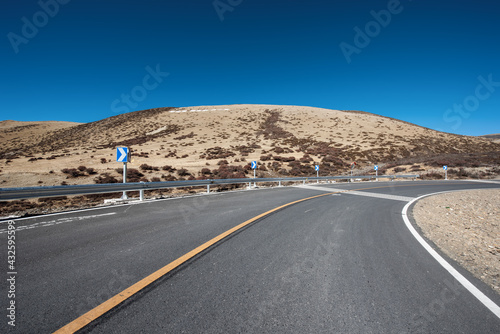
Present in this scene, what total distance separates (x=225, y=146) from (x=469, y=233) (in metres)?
38.2

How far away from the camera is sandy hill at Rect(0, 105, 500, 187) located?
22156 millimetres

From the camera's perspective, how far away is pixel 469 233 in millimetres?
5766

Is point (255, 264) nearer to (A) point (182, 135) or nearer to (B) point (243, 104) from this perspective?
(A) point (182, 135)

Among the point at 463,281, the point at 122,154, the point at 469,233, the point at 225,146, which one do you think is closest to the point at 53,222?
the point at 122,154

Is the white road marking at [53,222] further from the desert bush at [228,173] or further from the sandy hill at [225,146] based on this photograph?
the desert bush at [228,173]

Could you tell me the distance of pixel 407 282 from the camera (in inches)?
121

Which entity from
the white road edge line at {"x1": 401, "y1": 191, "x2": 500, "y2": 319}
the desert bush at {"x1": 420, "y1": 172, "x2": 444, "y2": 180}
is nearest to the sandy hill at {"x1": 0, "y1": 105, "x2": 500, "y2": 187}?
the desert bush at {"x1": 420, "y1": 172, "x2": 444, "y2": 180}

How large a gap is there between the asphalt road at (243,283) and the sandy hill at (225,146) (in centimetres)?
1407

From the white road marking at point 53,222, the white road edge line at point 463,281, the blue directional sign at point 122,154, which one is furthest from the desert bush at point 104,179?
the white road edge line at point 463,281

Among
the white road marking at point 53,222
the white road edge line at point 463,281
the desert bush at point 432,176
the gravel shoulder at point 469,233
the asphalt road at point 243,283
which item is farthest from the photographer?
A: the desert bush at point 432,176

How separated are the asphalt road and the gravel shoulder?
417mm

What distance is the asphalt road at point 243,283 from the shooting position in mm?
2176

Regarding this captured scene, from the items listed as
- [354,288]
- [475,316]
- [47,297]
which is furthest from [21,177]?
[475,316]

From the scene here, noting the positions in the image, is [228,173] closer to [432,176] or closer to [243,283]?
[243,283]
